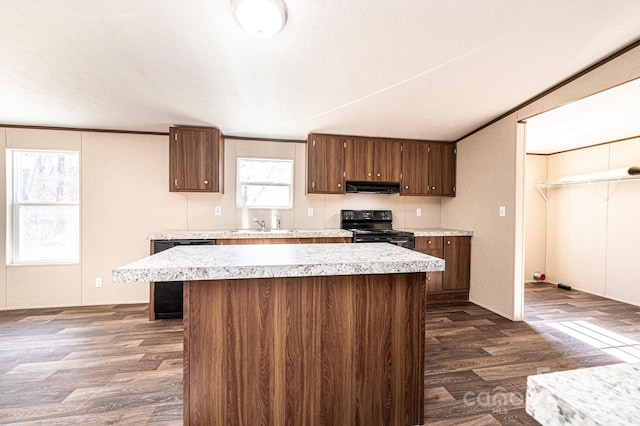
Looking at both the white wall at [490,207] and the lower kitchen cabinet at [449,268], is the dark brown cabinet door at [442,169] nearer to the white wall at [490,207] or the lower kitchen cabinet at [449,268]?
the white wall at [490,207]

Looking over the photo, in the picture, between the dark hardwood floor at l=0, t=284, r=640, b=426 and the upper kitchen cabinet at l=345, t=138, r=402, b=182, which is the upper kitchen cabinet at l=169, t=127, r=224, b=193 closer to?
the dark hardwood floor at l=0, t=284, r=640, b=426

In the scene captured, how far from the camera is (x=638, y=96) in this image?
8.55 feet

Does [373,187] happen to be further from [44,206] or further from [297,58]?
[44,206]

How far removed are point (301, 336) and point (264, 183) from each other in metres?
2.87

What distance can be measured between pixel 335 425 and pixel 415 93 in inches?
113

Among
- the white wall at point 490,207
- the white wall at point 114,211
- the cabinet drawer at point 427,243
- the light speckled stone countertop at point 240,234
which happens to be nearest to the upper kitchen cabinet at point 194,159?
the white wall at point 114,211

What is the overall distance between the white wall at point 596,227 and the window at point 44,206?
7304 mm

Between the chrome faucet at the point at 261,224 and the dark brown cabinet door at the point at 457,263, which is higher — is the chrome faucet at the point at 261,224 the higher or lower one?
the higher one

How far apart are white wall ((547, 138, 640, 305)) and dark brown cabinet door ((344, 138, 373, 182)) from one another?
11.2 ft

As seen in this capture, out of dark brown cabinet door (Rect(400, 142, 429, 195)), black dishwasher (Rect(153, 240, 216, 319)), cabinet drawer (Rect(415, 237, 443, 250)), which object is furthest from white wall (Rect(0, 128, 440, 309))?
cabinet drawer (Rect(415, 237, 443, 250))

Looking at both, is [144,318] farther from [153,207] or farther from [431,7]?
[431,7]

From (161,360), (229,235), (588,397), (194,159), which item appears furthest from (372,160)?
(588,397)

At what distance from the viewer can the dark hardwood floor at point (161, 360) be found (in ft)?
5.71

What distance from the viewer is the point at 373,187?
13.0ft
